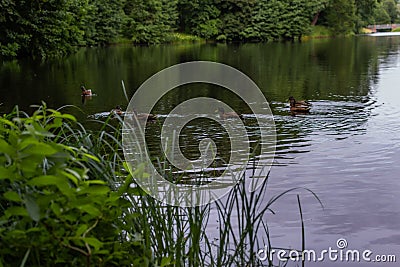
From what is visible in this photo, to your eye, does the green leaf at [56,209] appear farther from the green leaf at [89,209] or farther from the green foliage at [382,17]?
the green foliage at [382,17]

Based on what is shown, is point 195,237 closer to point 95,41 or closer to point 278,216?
point 278,216

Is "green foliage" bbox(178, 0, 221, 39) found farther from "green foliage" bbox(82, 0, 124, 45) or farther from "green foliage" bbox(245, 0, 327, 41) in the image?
"green foliage" bbox(82, 0, 124, 45)

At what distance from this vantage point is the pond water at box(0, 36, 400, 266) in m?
4.63

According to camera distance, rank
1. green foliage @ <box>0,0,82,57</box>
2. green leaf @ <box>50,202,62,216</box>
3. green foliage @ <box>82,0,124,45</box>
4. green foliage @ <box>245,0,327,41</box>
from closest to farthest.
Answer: green leaf @ <box>50,202,62,216</box>
green foliage @ <box>0,0,82,57</box>
green foliage @ <box>82,0,124,45</box>
green foliage @ <box>245,0,327,41</box>

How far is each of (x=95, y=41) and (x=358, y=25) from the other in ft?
82.5

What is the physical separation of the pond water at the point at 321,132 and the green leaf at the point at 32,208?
2.57 meters

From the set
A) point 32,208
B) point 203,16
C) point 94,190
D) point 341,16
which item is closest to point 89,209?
point 94,190

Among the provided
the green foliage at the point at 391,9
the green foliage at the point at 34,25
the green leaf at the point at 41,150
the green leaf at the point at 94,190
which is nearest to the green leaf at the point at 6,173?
the green leaf at the point at 41,150

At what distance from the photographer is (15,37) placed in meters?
22.1

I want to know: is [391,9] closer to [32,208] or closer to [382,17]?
[382,17]

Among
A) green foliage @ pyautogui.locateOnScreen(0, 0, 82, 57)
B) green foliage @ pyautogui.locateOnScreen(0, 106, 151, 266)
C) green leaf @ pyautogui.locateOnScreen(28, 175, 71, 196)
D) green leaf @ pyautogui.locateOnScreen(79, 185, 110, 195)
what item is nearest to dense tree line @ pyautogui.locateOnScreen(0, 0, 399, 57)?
green foliage @ pyautogui.locateOnScreen(0, 0, 82, 57)

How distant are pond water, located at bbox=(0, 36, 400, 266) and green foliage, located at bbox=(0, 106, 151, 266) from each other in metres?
2.21

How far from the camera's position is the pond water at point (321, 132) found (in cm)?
463

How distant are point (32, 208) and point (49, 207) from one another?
142 millimetres
